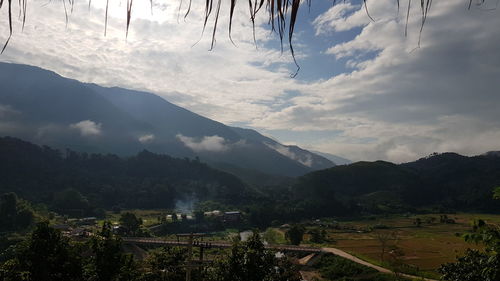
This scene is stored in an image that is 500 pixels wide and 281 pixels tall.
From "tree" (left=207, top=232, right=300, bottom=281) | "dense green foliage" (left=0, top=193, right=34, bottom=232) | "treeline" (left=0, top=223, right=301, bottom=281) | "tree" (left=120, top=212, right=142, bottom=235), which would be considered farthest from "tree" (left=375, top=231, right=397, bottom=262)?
"dense green foliage" (left=0, top=193, right=34, bottom=232)

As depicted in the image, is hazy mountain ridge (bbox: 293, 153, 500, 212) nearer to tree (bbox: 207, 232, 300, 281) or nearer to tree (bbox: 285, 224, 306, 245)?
tree (bbox: 285, 224, 306, 245)

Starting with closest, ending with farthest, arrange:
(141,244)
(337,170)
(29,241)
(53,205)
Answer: (29,241), (141,244), (53,205), (337,170)

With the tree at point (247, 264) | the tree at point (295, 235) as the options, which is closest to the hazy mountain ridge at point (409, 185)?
the tree at point (295, 235)

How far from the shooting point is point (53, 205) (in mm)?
93875

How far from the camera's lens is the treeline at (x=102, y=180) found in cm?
10243

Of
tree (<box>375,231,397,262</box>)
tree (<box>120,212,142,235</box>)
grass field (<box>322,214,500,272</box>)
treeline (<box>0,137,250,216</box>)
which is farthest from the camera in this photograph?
treeline (<box>0,137,250,216</box>)

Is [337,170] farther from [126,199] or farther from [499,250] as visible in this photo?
[499,250]

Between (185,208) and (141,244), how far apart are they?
6697 centimetres

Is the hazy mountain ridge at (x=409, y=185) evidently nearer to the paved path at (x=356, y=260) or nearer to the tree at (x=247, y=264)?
the paved path at (x=356, y=260)

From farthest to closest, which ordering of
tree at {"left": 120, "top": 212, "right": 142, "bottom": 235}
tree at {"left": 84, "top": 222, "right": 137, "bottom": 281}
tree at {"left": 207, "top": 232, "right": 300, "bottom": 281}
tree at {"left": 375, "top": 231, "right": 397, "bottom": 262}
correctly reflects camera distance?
tree at {"left": 120, "top": 212, "right": 142, "bottom": 235} < tree at {"left": 375, "top": 231, "right": 397, "bottom": 262} < tree at {"left": 84, "top": 222, "right": 137, "bottom": 281} < tree at {"left": 207, "top": 232, "right": 300, "bottom": 281}

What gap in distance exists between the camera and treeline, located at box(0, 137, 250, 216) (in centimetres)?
10243

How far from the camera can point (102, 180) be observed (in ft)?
448

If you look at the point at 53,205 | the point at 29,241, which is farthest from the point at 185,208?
the point at 29,241

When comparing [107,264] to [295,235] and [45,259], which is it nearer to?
[45,259]
